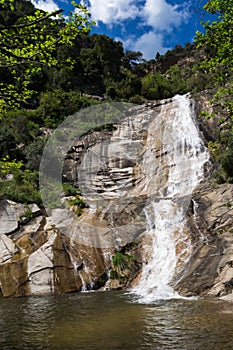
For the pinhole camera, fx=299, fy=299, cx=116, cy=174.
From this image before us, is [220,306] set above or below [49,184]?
below

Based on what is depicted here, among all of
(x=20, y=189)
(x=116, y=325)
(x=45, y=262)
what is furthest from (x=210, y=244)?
(x=20, y=189)

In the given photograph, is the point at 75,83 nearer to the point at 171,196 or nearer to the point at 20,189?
the point at 20,189

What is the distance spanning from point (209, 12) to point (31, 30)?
19.5ft

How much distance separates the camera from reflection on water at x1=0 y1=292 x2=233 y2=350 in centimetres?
670

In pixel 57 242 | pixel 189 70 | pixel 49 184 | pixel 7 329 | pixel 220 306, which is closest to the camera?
pixel 7 329

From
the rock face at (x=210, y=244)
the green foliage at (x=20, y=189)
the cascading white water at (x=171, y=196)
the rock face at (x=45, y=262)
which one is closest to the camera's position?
the rock face at (x=210, y=244)

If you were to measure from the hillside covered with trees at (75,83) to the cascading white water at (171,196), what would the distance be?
2265mm

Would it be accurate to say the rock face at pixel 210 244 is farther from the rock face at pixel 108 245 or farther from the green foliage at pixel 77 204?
the green foliage at pixel 77 204

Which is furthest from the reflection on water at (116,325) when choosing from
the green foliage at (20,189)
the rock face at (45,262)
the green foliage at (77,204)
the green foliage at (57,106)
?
the green foliage at (57,106)

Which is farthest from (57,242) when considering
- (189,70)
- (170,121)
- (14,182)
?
(189,70)

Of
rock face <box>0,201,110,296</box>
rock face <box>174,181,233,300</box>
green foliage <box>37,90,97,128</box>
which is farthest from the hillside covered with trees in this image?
rock face <box>0,201,110,296</box>

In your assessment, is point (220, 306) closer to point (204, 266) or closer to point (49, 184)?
point (204, 266)

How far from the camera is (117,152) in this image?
1099 inches

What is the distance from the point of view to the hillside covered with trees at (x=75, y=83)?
7.73 m
